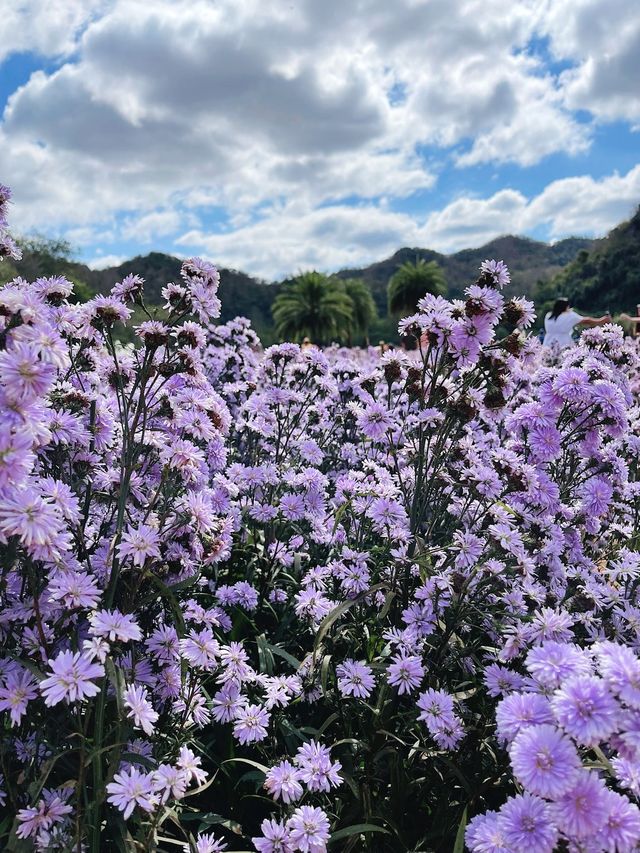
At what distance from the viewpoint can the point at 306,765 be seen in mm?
2002

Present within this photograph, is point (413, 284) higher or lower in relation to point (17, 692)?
higher

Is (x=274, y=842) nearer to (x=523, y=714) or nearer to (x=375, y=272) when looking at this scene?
(x=523, y=714)

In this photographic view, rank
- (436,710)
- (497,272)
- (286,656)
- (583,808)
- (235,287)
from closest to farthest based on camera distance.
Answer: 1. (583,808)
2. (436,710)
3. (286,656)
4. (497,272)
5. (235,287)

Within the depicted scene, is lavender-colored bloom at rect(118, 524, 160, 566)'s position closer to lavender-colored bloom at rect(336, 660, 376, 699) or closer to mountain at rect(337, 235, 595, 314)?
lavender-colored bloom at rect(336, 660, 376, 699)

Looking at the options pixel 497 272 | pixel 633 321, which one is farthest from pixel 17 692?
pixel 633 321

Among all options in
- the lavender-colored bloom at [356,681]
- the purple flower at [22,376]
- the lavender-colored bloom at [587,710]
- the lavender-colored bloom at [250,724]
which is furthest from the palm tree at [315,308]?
the lavender-colored bloom at [587,710]

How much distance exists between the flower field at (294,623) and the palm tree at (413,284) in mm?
37672

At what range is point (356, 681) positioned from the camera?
240 cm

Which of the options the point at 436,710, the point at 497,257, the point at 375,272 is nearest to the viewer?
the point at 436,710

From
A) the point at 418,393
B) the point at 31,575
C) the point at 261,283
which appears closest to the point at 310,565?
the point at 418,393

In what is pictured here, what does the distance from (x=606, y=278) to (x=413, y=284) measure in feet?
54.4

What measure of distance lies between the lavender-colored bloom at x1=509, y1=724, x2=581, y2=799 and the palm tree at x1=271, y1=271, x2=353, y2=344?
36875mm

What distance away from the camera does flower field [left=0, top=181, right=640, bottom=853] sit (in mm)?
1485

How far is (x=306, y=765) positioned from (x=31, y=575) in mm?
1009
